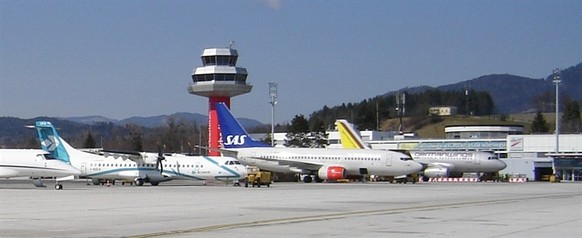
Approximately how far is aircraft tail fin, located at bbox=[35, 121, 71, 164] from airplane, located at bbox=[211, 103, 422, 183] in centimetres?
1603

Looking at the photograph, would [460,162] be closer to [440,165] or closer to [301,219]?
[440,165]

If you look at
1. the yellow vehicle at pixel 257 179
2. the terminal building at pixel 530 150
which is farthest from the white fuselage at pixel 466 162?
the yellow vehicle at pixel 257 179

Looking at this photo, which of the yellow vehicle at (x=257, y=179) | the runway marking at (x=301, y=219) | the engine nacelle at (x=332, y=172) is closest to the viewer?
the runway marking at (x=301, y=219)

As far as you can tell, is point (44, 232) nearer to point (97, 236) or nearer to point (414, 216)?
point (97, 236)

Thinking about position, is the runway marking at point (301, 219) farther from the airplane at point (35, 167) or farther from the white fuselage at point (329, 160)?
the white fuselage at point (329, 160)

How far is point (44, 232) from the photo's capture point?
23.0 meters

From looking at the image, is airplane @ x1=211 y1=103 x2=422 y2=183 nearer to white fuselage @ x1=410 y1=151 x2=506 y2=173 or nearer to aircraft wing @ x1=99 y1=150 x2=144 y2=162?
aircraft wing @ x1=99 y1=150 x2=144 y2=162

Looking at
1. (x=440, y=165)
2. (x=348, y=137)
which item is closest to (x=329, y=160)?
(x=440, y=165)

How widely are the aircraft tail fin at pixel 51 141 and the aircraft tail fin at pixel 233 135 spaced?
1886 centimetres

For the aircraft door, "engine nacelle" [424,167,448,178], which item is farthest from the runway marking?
the aircraft door

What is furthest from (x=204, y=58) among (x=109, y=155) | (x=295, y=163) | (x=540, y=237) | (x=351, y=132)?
(x=540, y=237)

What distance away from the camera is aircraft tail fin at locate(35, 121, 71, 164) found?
239ft

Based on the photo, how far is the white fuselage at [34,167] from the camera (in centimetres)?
5703

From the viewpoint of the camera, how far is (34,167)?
57.4m
